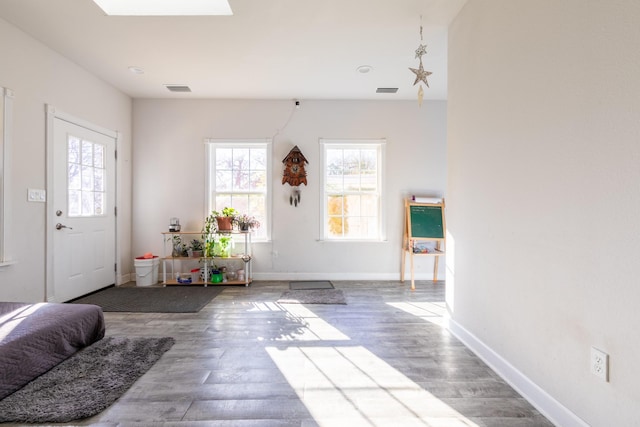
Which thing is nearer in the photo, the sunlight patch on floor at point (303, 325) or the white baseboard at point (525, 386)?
the white baseboard at point (525, 386)

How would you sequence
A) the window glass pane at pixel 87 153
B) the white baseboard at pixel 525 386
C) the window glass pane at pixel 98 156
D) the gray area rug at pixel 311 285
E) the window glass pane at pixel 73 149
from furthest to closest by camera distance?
the gray area rug at pixel 311 285
the window glass pane at pixel 98 156
the window glass pane at pixel 87 153
the window glass pane at pixel 73 149
the white baseboard at pixel 525 386

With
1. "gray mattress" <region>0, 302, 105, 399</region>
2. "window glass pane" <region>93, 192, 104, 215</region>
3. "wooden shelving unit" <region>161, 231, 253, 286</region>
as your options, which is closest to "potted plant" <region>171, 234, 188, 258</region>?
"wooden shelving unit" <region>161, 231, 253, 286</region>

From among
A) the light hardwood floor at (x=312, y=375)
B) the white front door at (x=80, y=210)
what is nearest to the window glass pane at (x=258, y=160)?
the white front door at (x=80, y=210)

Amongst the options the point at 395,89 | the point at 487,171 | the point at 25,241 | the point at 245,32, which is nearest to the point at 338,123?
the point at 395,89

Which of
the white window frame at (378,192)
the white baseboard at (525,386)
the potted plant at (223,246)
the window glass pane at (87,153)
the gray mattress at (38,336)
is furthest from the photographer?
the white window frame at (378,192)

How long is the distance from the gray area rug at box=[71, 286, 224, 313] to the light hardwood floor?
19 cm

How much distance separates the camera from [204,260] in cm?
417

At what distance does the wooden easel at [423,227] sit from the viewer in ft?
13.8

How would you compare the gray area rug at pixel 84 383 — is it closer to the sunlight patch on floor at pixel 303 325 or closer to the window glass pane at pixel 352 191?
the sunlight patch on floor at pixel 303 325

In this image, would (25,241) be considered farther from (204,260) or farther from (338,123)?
(338,123)

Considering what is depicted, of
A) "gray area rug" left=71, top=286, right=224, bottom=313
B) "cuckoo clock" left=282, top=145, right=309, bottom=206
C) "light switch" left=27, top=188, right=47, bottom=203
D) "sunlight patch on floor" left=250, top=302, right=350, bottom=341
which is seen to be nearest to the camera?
"sunlight patch on floor" left=250, top=302, right=350, bottom=341

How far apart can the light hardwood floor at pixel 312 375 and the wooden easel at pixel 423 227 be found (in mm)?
1282

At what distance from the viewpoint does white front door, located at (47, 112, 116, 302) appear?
126 inches

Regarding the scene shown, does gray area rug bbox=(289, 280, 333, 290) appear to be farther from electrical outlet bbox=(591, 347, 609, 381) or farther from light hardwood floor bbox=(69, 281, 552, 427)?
electrical outlet bbox=(591, 347, 609, 381)
